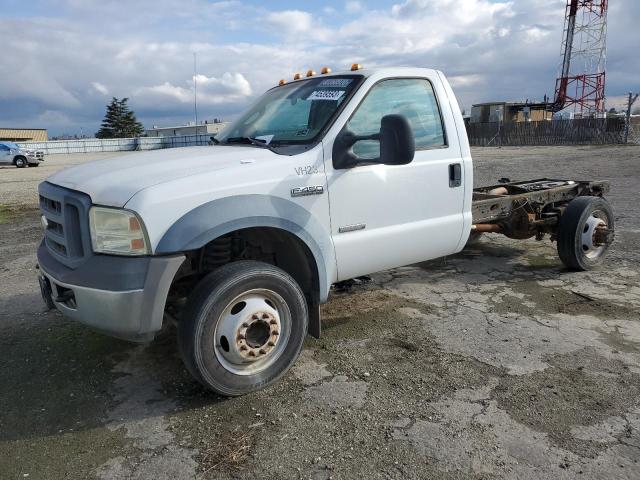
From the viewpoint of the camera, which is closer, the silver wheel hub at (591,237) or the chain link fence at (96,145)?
the silver wheel hub at (591,237)

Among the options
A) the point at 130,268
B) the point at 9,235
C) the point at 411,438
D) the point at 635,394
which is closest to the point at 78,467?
the point at 130,268

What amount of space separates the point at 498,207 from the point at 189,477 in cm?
402

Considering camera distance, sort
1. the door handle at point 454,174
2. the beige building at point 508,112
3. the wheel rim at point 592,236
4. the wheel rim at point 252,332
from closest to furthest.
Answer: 1. the wheel rim at point 252,332
2. the door handle at point 454,174
3. the wheel rim at point 592,236
4. the beige building at point 508,112

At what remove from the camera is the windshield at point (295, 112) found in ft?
12.0

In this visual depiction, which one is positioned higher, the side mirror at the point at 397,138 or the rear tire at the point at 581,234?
the side mirror at the point at 397,138

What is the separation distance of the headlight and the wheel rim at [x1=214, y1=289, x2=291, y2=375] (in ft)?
2.11

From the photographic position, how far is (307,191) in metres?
3.38

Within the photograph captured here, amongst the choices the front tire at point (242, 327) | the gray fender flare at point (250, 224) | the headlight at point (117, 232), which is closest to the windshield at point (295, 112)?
the gray fender flare at point (250, 224)

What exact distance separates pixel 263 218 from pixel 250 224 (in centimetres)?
9

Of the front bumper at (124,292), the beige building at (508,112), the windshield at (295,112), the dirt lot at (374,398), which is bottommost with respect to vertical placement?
the dirt lot at (374,398)

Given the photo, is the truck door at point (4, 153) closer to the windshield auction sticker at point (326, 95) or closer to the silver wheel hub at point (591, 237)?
the windshield auction sticker at point (326, 95)

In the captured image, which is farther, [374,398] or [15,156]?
[15,156]

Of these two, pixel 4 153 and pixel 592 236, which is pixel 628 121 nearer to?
pixel 592 236

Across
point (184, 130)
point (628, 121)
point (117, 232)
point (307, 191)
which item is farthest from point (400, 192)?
point (184, 130)
